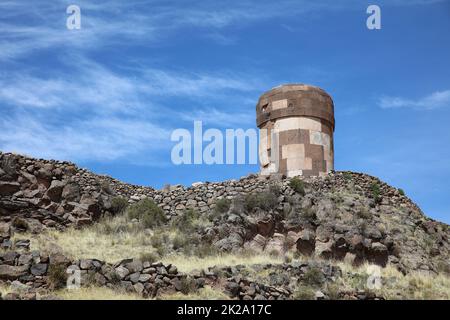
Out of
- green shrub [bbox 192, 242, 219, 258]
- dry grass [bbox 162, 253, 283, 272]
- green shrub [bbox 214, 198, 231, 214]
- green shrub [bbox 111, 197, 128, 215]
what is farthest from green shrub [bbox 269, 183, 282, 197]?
green shrub [bbox 111, 197, 128, 215]

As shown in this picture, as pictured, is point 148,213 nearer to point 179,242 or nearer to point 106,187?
point 106,187

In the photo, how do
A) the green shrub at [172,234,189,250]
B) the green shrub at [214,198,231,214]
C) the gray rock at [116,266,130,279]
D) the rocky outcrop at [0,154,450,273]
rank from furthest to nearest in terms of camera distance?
the green shrub at [214,198,231,214]
the rocky outcrop at [0,154,450,273]
the green shrub at [172,234,189,250]
the gray rock at [116,266,130,279]

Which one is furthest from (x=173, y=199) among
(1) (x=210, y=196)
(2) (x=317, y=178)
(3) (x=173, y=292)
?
(3) (x=173, y=292)

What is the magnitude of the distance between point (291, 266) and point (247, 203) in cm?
483

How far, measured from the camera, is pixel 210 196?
2308cm

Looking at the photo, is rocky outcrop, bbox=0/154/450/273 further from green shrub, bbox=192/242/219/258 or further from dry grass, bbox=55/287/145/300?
dry grass, bbox=55/287/145/300

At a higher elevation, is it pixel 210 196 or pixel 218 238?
pixel 210 196

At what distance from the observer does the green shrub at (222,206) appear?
21.5 meters

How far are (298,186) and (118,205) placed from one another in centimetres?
664

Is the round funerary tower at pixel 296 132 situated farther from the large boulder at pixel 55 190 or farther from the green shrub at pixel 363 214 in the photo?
the large boulder at pixel 55 190

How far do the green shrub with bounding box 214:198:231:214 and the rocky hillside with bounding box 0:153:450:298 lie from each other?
0.04 m

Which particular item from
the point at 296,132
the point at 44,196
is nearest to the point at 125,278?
the point at 44,196

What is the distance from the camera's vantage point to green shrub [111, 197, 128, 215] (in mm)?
22641

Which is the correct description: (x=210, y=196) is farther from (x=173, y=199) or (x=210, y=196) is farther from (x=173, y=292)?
(x=173, y=292)
